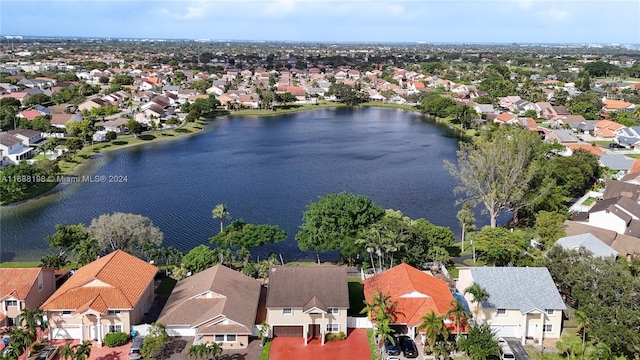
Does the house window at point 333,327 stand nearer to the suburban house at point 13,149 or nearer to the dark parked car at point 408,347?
the dark parked car at point 408,347

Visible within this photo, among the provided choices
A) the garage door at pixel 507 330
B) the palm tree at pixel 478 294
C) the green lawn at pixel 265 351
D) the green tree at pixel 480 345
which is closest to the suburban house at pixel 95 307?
the green lawn at pixel 265 351

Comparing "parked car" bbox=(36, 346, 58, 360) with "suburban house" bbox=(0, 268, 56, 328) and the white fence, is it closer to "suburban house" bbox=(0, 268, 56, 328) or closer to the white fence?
"suburban house" bbox=(0, 268, 56, 328)

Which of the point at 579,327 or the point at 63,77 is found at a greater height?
the point at 63,77

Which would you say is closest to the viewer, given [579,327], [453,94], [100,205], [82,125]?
[579,327]

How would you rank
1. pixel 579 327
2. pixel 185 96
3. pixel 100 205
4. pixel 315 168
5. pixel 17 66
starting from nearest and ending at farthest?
pixel 579 327
pixel 100 205
pixel 315 168
pixel 185 96
pixel 17 66

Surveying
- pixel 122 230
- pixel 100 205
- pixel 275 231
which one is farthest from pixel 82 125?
pixel 275 231

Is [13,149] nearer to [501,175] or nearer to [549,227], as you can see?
[501,175]

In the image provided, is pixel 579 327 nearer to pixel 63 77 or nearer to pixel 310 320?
pixel 310 320

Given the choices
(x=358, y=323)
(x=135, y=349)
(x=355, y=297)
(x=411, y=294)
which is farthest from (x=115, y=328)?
(x=411, y=294)
